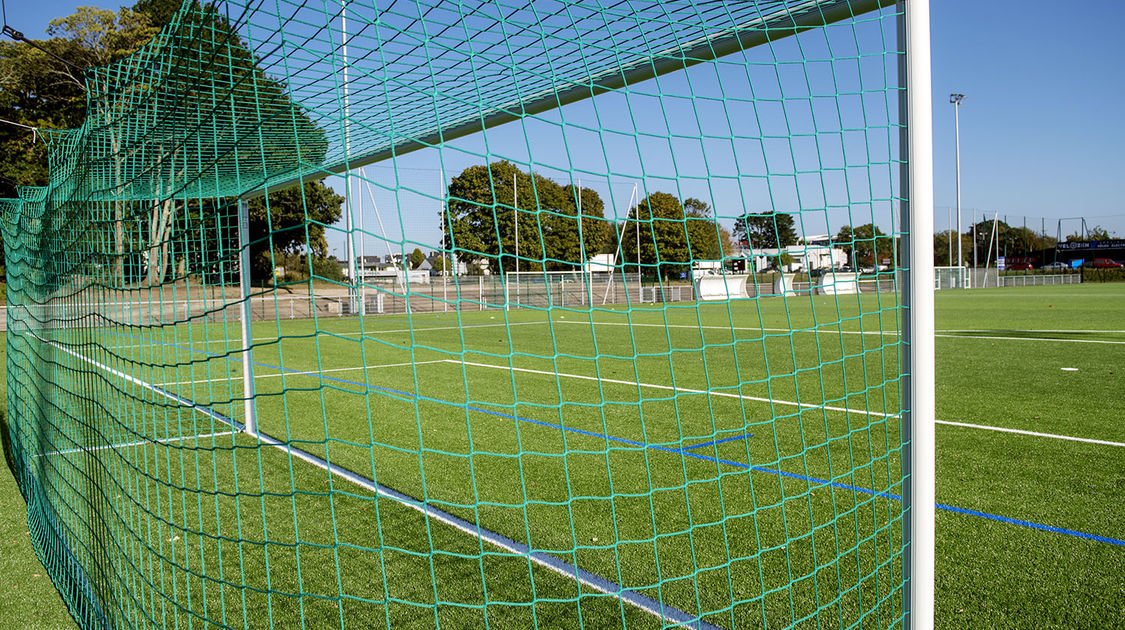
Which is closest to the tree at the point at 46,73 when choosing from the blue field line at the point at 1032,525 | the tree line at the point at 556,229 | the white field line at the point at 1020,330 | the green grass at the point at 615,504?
the tree line at the point at 556,229

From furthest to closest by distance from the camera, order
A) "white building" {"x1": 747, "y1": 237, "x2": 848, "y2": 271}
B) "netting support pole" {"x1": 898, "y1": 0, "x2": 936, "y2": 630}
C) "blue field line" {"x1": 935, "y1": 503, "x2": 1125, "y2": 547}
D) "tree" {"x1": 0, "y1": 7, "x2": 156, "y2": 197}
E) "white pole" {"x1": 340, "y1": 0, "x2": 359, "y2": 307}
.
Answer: "tree" {"x1": 0, "y1": 7, "x2": 156, "y2": 197} → "blue field line" {"x1": 935, "y1": 503, "x2": 1125, "y2": 547} → "white building" {"x1": 747, "y1": 237, "x2": 848, "y2": 271} → "netting support pole" {"x1": 898, "y1": 0, "x2": 936, "y2": 630} → "white pole" {"x1": 340, "y1": 0, "x2": 359, "y2": 307}

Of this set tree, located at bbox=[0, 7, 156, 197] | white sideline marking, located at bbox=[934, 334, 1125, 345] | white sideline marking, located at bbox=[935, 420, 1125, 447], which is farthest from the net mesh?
tree, located at bbox=[0, 7, 156, 197]

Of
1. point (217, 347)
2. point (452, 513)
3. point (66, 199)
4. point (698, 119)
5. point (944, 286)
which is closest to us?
point (698, 119)

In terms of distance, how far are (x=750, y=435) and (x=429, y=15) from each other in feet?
12.1

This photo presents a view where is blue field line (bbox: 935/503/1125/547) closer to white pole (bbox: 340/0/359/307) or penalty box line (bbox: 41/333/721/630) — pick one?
penalty box line (bbox: 41/333/721/630)

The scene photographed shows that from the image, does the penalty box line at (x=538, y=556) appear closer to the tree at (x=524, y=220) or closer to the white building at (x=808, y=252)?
the white building at (x=808, y=252)

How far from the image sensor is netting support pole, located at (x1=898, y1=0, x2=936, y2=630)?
6.38 ft

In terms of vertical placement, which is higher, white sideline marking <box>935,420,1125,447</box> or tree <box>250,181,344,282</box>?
tree <box>250,181,344,282</box>

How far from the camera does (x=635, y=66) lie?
2609mm

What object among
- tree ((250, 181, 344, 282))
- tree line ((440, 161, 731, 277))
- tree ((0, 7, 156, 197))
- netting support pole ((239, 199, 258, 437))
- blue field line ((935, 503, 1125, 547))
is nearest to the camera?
tree ((250, 181, 344, 282))

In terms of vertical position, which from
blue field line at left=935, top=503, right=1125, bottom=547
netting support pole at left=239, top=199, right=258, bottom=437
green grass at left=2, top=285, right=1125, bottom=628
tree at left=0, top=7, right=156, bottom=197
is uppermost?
tree at left=0, top=7, right=156, bottom=197

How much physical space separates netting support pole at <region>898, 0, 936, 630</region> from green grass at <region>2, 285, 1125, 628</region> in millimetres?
239

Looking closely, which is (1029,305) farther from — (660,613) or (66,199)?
(66,199)

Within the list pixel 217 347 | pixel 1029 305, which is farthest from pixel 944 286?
pixel 217 347
